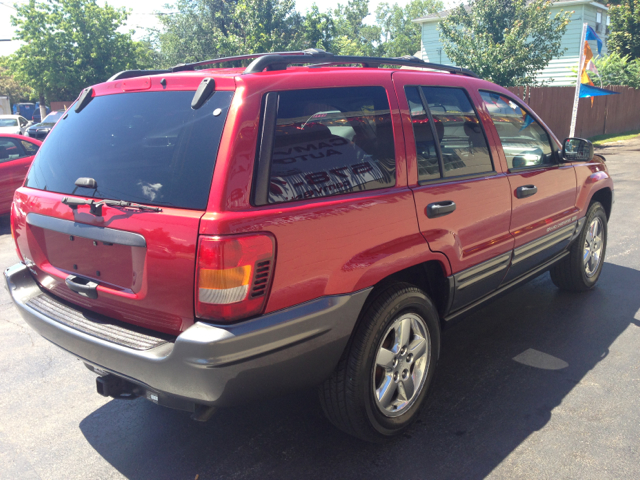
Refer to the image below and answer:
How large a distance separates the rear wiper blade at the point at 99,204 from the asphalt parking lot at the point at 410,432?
4.27 ft

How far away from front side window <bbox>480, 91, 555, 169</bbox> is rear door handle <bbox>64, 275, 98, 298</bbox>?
2687 mm

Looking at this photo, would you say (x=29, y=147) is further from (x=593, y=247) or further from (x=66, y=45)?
(x=66, y=45)

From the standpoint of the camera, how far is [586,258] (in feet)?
16.3

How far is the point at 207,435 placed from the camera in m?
2.98

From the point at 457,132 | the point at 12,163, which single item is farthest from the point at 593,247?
the point at 12,163

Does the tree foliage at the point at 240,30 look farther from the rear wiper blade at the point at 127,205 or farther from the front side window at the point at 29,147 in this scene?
the rear wiper blade at the point at 127,205

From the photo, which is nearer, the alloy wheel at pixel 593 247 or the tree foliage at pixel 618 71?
the alloy wheel at pixel 593 247

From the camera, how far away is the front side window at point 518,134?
371 centimetres

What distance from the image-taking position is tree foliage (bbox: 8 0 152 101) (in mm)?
32344

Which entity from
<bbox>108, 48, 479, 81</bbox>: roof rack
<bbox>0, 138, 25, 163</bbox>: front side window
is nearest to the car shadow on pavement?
<bbox>108, 48, 479, 81</bbox>: roof rack

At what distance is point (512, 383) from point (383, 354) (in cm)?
117

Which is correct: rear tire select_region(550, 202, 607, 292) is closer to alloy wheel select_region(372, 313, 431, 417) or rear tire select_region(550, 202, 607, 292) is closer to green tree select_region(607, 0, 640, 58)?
alloy wheel select_region(372, 313, 431, 417)

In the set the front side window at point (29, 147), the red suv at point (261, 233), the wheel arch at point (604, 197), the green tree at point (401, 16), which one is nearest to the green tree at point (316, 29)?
the front side window at point (29, 147)

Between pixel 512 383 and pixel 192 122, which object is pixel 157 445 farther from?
pixel 512 383
